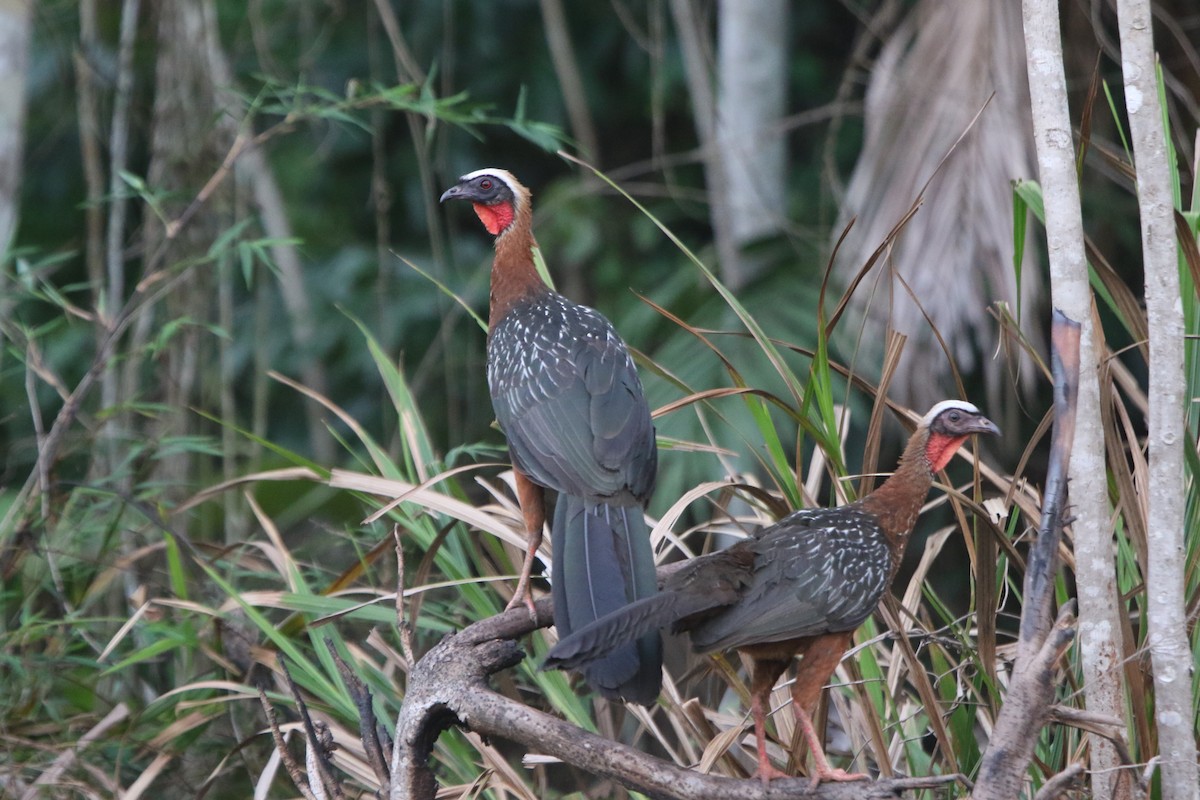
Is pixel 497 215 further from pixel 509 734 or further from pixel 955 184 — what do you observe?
pixel 955 184

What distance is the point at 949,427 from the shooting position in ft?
7.54

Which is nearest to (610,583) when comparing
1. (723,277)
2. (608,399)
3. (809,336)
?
(608,399)

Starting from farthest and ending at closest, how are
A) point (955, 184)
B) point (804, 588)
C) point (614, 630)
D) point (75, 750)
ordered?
point (955, 184) → point (75, 750) → point (804, 588) → point (614, 630)

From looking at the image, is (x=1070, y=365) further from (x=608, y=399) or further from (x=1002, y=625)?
(x=1002, y=625)

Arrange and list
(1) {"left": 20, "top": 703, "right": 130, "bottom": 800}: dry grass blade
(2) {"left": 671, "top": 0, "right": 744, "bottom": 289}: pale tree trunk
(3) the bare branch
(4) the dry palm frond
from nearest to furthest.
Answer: (3) the bare branch < (1) {"left": 20, "top": 703, "right": 130, "bottom": 800}: dry grass blade < (4) the dry palm frond < (2) {"left": 671, "top": 0, "right": 744, "bottom": 289}: pale tree trunk

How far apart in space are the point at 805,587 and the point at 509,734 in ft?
1.74

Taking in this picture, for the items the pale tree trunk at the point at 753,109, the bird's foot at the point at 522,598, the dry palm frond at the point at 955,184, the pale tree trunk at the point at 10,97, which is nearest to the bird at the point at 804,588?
the bird's foot at the point at 522,598

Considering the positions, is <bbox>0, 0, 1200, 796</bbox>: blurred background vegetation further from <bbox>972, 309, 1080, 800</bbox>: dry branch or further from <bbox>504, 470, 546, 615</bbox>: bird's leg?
<bbox>972, 309, 1080, 800</bbox>: dry branch

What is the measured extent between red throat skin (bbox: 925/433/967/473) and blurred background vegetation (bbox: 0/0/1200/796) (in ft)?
0.42

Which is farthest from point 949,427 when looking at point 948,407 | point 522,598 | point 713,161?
point 713,161

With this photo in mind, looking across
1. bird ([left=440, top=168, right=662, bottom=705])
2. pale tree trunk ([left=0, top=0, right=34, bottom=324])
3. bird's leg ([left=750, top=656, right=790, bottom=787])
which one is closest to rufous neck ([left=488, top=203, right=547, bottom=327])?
bird ([left=440, top=168, right=662, bottom=705])

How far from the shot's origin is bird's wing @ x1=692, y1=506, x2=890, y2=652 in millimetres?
2072

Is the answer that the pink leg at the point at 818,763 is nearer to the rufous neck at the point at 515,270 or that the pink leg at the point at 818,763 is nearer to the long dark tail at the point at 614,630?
the long dark tail at the point at 614,630

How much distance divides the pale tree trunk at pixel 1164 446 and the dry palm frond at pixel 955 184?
2047mm
